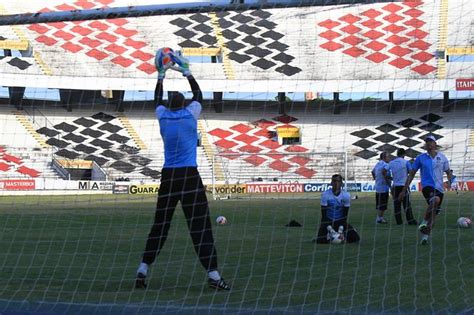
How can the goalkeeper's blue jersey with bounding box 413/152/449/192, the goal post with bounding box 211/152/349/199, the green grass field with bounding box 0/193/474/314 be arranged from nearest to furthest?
1. the green grass field with bounding box 0/193/474/314
2. the goalkeeper's blue jersey with bounding box 413/152/449/192
3. the goal post with bounding box 211/152/349/199

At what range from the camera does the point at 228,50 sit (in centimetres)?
3931

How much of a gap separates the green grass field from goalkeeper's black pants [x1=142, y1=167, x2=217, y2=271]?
0.46 meters

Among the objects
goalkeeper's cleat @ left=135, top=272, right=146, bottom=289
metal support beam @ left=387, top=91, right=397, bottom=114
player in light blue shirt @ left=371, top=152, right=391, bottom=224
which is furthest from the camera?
metal support beam @ left=387, top=91, right=397, bottom=114

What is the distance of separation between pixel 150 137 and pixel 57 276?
24351 millimetres

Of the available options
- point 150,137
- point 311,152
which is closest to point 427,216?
point 311,152

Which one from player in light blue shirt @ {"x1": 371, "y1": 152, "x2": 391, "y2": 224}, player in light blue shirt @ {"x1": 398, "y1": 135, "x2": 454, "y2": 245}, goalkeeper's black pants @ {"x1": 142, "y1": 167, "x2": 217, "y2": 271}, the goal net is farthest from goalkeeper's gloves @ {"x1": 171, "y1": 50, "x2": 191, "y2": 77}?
player in light blue shirt @ {"x1": 371, "y1": 152, "x2": 391, "y2": 224}

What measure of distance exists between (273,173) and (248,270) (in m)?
23.6

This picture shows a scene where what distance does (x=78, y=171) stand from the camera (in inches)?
1481

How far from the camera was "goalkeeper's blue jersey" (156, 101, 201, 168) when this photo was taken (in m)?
7.96

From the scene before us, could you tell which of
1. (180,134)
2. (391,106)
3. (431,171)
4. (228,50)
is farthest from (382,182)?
(228,50)

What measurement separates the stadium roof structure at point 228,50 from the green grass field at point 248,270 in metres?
10.1

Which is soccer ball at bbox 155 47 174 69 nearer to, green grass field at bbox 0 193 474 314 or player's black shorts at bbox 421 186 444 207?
green grass field at bbox 0 193 474 314

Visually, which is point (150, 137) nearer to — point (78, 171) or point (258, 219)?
point (78, 171)

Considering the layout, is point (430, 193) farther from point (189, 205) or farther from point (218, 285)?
point (189, 205)
